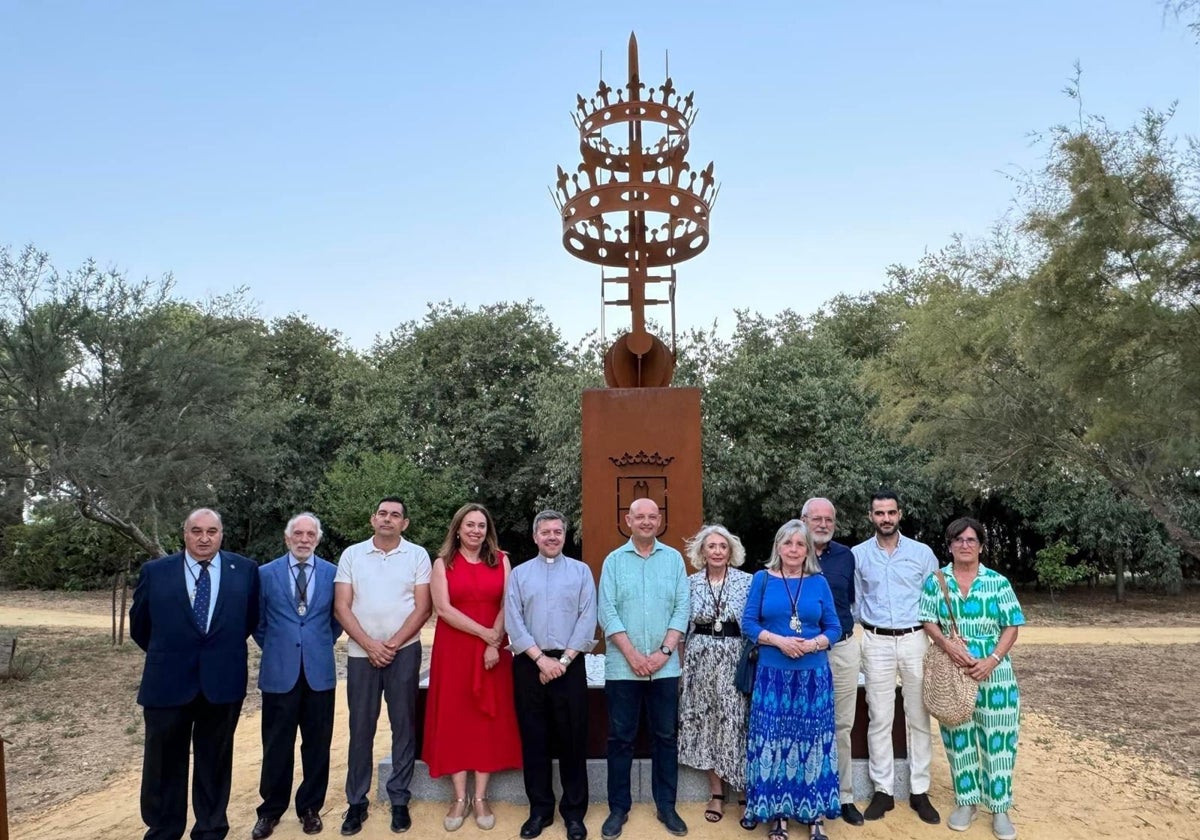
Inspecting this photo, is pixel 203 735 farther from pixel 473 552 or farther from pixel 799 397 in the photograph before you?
pixel 799 397

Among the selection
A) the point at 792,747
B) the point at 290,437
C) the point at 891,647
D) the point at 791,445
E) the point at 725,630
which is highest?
the point at 290,437

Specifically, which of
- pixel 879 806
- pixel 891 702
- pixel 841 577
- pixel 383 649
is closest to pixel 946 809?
pixel 879 806

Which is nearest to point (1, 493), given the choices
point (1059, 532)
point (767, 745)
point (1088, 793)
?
point (767, 745)

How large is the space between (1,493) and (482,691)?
986cm

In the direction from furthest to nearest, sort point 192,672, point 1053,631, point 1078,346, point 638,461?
point 1053,631
point 1078,346
point 638,461
point 192,672

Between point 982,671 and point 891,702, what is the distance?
0.48 m

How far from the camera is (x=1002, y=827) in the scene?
13.3 feet

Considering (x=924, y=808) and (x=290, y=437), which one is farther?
(x=290, y=437)

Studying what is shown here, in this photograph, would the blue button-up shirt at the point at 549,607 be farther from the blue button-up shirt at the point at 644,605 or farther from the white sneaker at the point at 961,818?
the white sneaker at the point at 961,818

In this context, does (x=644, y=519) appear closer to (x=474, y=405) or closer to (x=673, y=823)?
(x=673, y=823)

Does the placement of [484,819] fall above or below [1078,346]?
below

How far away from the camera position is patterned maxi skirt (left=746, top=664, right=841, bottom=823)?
3.77 meters

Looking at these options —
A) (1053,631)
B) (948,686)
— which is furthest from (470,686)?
(1053,631)

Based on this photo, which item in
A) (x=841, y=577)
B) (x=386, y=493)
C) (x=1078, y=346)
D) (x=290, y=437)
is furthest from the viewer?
(x=290, y=437)
